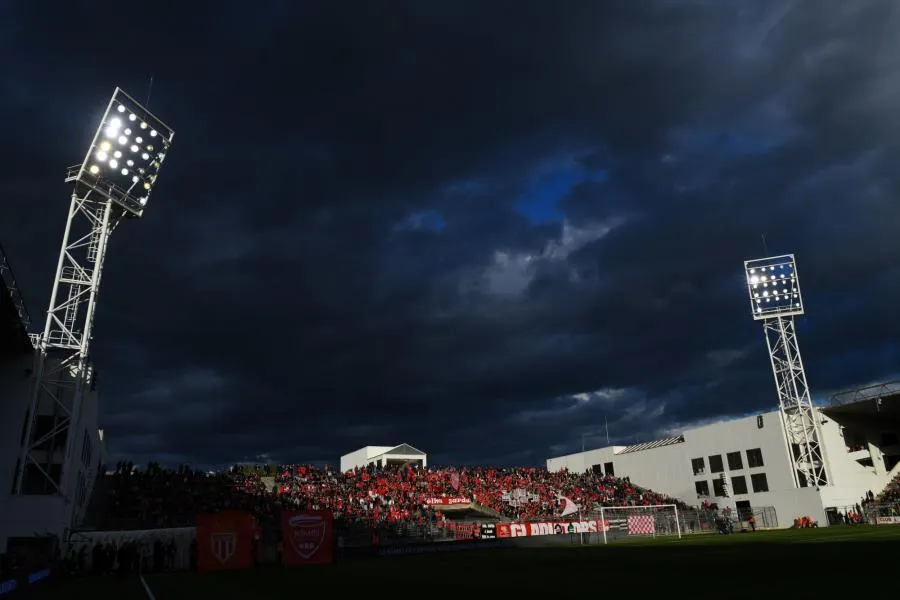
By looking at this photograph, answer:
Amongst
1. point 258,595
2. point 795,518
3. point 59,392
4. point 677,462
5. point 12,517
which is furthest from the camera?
point 677,462

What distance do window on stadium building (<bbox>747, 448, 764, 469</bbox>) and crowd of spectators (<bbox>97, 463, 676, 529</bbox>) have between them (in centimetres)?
1100

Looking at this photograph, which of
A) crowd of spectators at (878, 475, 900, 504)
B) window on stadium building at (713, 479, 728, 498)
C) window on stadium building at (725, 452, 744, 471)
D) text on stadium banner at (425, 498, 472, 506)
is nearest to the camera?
crowd of spectators at (878, 475, 900, 504)

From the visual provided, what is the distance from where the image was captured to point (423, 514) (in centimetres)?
5400

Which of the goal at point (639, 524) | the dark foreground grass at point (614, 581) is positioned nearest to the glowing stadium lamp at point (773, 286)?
the goal at point (639, 524)

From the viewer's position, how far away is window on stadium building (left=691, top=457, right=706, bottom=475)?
239ft

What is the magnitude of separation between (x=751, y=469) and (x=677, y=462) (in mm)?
10773

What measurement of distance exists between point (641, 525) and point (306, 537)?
31722mm

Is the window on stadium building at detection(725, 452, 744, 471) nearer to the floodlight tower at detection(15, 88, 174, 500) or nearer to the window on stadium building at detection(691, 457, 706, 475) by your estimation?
the window on stadium building at detection(691, 457, 706, 475)

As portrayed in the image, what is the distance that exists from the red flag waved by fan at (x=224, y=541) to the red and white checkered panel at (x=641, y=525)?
1299 inches

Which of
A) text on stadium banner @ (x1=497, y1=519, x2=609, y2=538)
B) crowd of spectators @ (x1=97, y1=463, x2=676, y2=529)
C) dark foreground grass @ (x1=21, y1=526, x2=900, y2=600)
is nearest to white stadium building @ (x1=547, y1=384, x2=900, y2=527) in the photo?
crowd of spectators @ (x1=97, y1=463, x2=676, y2=529)

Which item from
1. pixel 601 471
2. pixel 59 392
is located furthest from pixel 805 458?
pixel 59 392

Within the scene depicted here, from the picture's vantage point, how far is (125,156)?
38.3 m

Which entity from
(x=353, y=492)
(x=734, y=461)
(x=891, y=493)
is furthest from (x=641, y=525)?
(x=891, y=493)

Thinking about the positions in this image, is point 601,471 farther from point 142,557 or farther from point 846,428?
point 142,557
